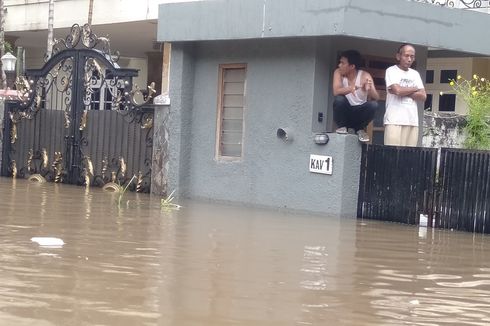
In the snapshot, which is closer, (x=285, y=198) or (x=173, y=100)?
(x=285, y=198)

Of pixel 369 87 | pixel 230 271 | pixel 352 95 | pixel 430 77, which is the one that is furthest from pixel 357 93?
pixel 430 77

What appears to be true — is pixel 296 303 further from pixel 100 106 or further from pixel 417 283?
pixel 100 106

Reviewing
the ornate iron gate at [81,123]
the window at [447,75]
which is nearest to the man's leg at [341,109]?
the ornate iron gate at [81,123]

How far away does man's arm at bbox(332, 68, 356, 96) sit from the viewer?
38.5 ft

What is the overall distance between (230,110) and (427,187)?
365 cm

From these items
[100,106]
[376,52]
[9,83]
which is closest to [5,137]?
[100,106]

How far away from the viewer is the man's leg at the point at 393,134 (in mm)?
11945

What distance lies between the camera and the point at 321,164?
1189 cm

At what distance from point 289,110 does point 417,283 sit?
240 inches

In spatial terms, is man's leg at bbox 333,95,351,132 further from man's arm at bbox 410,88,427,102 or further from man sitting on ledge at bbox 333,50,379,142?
man's arm at bbox 410,88,427,102

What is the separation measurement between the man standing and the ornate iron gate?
434 centimetres

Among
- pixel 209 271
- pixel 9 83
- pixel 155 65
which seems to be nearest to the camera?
pixel 209 271

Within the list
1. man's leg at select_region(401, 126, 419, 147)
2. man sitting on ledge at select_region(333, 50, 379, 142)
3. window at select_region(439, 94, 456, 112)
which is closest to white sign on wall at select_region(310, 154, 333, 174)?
man sitting on ledge at select_region(333, 50, 379, 142)

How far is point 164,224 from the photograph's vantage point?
9.66 metres
